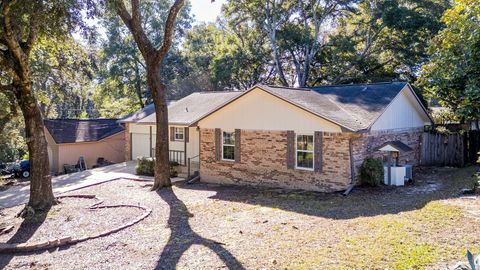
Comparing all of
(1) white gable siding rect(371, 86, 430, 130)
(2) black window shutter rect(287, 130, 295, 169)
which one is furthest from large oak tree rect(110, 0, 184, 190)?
(1) white gable siding rect(371, 86, 430, 130)

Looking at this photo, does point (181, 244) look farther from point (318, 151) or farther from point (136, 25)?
point (136, 25)

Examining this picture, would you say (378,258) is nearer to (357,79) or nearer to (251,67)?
(357,79)

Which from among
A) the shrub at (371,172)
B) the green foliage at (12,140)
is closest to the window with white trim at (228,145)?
the shrub at (371,172)

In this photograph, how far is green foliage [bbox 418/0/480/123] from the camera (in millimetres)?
13539

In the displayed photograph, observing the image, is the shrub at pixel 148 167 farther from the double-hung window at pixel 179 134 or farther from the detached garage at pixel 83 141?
the detached garage at pixel 83 141

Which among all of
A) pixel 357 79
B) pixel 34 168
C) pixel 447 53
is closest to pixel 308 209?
pixel 34 168

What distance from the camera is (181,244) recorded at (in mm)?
8352

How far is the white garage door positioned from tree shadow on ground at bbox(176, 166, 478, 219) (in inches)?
327

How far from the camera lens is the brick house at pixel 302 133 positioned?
545 inches

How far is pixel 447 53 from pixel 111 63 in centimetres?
2682

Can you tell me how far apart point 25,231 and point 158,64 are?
7880 mm

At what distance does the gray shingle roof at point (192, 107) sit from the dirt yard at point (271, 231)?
23.6 feet

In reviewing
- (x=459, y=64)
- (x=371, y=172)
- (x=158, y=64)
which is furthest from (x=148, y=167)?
(x=459, y=64)

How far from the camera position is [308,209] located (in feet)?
37.3
